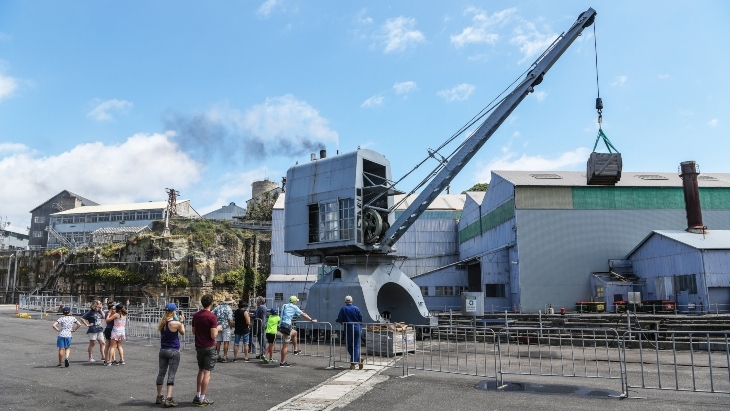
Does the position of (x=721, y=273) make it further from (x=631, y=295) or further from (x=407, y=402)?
(x=407, y=402)

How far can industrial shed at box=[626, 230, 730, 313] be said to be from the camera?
28.7 m

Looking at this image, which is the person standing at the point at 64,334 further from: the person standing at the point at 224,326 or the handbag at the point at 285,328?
the handbag at the point at 285,328

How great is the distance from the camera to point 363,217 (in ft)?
66.8

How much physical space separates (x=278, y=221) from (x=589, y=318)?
31.7m

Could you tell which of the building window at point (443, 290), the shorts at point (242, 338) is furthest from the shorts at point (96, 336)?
the building window at point (443, 290)

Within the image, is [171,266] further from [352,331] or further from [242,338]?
[352,331]

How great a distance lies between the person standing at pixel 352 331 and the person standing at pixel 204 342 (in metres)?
4.43

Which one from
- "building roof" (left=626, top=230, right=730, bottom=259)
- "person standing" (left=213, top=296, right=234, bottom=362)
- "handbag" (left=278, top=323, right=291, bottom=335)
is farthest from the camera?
"building roof" (left=626, top=230, right=730, bottom=259)

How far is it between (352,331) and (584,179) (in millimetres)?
30985

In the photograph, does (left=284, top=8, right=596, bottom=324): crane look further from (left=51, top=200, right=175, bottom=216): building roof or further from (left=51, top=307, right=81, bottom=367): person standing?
(left=51, top=200, right=175, bottom=216): building roof

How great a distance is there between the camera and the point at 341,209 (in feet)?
65.6

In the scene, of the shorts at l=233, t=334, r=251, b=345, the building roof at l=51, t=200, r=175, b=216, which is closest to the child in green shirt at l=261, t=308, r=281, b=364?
the shorts at l=233, t=334, r=251, b=345

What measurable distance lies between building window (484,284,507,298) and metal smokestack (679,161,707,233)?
40.8ft

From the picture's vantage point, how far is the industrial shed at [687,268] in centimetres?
2867
